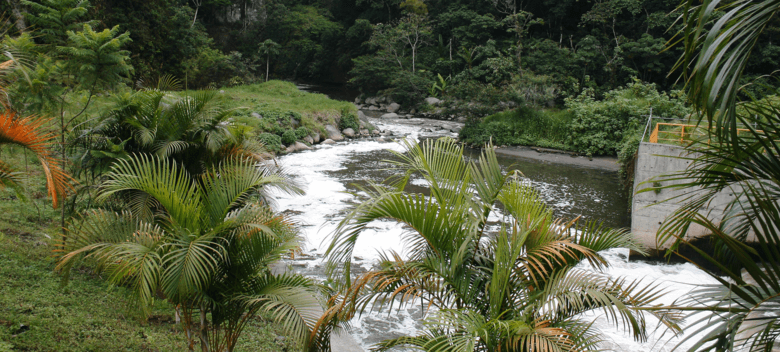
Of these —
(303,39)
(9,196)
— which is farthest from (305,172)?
(303,39)

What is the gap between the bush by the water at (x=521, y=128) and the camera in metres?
21.6

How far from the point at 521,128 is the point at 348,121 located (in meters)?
8.61

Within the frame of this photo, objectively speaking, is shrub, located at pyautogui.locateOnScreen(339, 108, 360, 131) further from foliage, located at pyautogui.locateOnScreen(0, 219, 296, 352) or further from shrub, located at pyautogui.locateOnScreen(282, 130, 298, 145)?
foliage, located at pyautogui.locateOnScreen(0, 219, 296, 352)

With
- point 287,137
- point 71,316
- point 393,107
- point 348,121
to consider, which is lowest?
point 71,316

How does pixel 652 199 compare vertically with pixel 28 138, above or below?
below

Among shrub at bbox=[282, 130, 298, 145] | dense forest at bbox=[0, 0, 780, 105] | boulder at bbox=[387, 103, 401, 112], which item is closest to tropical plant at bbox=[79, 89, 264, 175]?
dense forest at bbox=[0, 0, 780, 105]

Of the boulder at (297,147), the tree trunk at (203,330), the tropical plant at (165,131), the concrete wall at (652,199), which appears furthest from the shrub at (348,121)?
the tree trunk at (203,330)

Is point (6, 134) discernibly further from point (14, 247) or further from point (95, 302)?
point (14, 247)

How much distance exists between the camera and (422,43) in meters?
36.3

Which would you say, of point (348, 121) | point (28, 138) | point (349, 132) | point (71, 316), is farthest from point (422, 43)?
point (28, 138)

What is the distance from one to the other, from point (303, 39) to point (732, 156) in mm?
41813

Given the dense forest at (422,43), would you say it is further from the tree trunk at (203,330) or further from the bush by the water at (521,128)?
the tree trunk at (203,330)

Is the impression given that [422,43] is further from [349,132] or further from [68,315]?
[68,315]

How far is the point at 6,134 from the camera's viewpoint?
375cm
